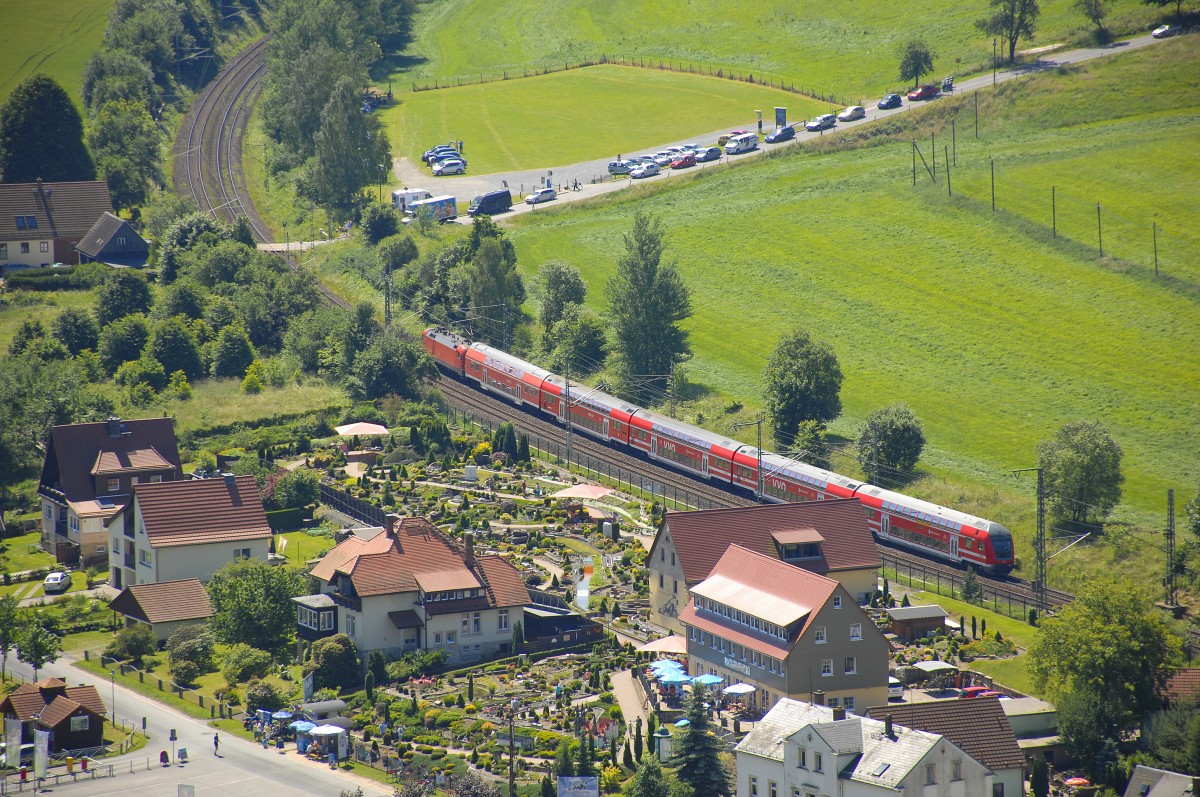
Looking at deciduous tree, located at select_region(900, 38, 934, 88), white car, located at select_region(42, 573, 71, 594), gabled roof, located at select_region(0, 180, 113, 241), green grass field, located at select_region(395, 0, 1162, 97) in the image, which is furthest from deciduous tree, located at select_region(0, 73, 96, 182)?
deciduous tree, located at select_region(900, 38, 934, 88)

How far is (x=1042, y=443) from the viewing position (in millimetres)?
101625

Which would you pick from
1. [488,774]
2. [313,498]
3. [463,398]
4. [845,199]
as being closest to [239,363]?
[463,398]

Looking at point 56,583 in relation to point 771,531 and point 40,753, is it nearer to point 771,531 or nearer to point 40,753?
point 40,753

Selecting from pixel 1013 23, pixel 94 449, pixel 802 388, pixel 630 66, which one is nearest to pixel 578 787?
pixel 94 449

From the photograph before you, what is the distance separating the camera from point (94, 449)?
4104 inches

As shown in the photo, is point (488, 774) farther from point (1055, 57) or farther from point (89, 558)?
point (1055, 57)

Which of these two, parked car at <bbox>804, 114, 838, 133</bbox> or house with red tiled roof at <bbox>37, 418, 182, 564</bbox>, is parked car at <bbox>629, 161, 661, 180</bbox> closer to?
parked car at <bbox>804, 114, 838, 133</bbox>

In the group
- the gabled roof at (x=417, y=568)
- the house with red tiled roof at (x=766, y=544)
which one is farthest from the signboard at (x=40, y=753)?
the house with red tiled roof at (x=766, y=544)

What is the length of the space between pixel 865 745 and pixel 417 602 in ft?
96.5

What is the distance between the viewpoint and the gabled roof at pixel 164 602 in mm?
87062

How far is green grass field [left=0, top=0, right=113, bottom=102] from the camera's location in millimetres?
182775

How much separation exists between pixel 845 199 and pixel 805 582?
3163 inches

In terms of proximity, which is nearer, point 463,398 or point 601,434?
point 601,434

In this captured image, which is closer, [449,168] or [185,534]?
[185,534]
